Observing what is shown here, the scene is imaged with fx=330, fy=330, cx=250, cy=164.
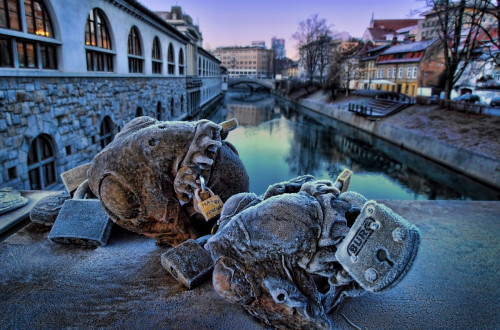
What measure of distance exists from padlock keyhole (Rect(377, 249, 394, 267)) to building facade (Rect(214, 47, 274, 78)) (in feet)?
333

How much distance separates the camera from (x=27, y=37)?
661 centimetres

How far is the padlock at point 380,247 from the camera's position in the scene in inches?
61.9

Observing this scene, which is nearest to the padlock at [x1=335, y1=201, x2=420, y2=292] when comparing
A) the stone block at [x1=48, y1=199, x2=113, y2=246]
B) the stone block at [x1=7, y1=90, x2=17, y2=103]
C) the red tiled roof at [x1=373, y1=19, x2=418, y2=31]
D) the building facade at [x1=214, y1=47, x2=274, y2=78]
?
the stone block at [x1=48, y1=199, x2=113, y2=246]

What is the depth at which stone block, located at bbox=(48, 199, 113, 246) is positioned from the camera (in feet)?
11.4

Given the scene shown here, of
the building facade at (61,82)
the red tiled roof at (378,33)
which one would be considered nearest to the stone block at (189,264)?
the building facade at (61,82)

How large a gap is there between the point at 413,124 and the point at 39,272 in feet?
66.1

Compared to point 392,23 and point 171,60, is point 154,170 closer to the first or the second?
point 171,60

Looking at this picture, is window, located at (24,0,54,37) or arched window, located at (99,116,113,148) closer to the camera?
window, located at (24,0,54,37)

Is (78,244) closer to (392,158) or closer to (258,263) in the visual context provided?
(258,263)

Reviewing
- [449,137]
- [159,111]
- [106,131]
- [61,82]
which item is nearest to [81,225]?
[61,82]

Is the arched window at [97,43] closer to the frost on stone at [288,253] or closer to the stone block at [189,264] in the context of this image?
the stone block at [189,264]

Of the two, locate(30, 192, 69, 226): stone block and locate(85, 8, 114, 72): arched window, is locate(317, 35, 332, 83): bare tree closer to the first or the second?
locate(85, 8, 114, 72): arched window

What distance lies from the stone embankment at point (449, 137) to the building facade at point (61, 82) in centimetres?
1375

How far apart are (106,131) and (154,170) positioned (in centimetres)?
917
